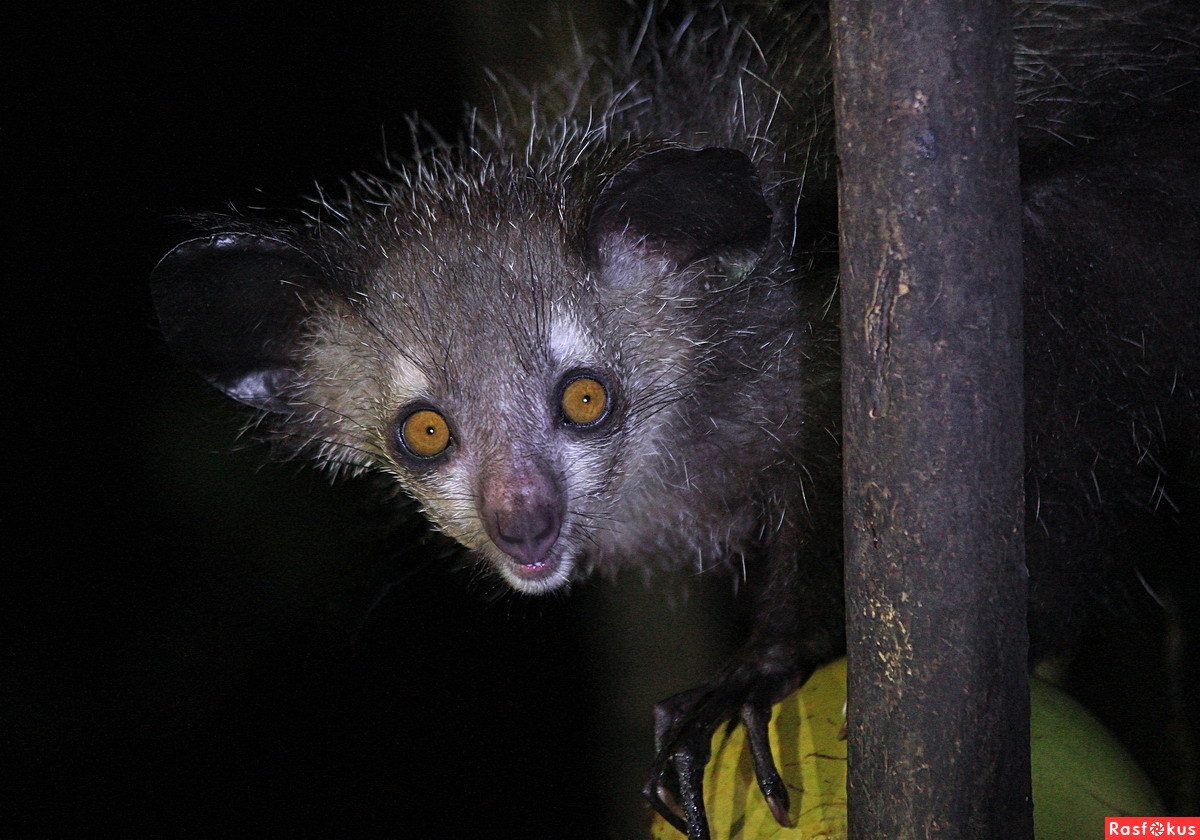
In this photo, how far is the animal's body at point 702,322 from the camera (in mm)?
1926

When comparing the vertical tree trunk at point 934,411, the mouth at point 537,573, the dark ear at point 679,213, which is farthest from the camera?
the mouth at point 537,573

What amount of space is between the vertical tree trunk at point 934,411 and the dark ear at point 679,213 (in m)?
0.58

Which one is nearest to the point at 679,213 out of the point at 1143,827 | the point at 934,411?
the point at 934,411

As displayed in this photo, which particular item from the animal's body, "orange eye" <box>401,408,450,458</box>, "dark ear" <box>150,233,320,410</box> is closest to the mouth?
the animal's body

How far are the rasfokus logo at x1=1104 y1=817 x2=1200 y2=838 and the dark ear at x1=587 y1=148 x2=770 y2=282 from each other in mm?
1180

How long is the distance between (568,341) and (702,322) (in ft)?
1.11

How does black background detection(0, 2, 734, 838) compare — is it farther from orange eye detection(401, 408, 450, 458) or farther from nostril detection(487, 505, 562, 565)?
nostril detection(487, 505, 562, 565)

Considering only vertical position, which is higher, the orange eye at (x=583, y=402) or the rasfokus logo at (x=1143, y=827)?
the orange eye at (x=583, y=402)

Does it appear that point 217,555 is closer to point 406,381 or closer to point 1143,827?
point 406,381

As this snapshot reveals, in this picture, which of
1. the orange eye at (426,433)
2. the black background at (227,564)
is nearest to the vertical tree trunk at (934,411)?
the orange eye at (426,433)

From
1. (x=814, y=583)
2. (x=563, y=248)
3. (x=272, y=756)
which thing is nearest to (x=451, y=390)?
(x=563, y=248)

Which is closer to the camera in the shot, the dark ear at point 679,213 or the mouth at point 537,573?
the dark ear at point 679,213

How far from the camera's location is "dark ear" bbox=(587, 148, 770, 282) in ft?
5.79

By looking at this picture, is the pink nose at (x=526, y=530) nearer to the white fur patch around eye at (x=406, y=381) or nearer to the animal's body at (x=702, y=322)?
the animal's body at (x=702, y=322)
